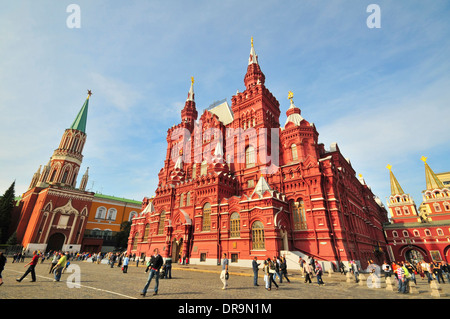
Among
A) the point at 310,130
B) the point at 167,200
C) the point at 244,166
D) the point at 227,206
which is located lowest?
the point at 227,206

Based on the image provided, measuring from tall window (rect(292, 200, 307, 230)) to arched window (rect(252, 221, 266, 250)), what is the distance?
4723 mm

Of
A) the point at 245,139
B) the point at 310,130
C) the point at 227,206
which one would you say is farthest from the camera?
the point at 245,139

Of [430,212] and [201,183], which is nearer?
[201,183]

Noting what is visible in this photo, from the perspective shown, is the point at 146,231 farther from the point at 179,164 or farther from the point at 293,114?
the point at 293,114

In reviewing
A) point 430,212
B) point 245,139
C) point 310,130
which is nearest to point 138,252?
point 245,139

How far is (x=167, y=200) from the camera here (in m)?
35.5

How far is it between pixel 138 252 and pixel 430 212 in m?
67.5

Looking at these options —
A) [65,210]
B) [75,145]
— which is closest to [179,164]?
[65,210]

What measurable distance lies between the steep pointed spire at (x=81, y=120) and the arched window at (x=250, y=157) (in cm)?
4911

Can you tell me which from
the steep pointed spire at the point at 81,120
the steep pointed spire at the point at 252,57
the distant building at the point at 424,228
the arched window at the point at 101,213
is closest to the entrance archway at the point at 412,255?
the distant building at the point at 424,228

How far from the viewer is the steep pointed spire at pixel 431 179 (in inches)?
2188

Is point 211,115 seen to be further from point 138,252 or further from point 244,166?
point 138,252

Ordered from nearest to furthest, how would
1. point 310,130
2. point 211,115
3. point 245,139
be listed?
point 310,130
point 245,139
point 211,115

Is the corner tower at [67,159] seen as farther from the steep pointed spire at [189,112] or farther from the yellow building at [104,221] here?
the steep pointed spire at [189,112]
